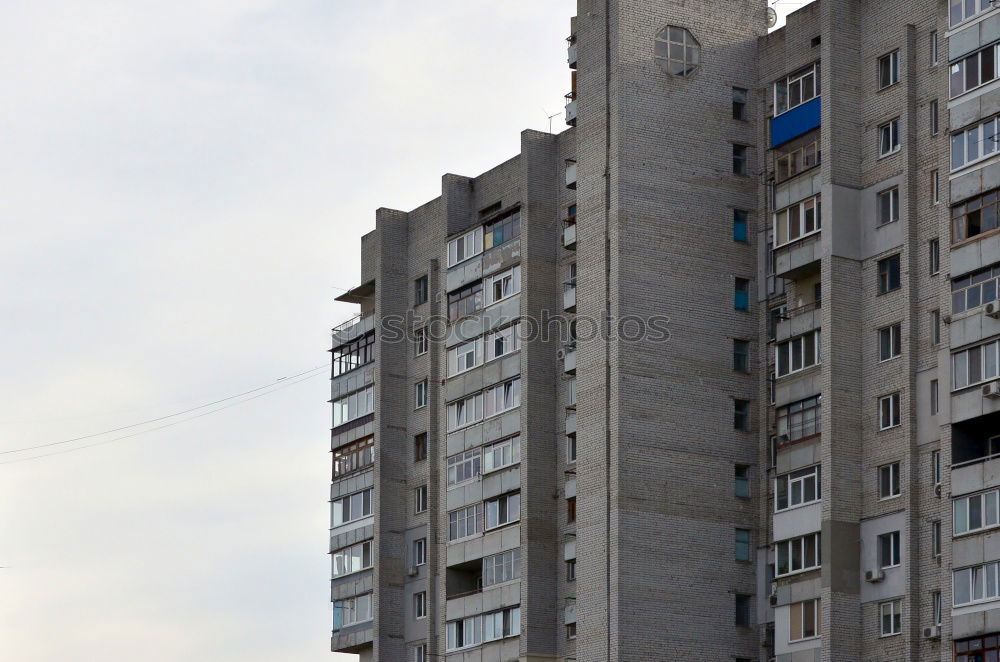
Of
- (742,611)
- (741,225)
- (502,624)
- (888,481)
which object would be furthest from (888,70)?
(502,624)

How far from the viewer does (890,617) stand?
6053cm

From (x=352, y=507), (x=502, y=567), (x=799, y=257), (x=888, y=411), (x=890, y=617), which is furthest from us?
(x=352, y=507)

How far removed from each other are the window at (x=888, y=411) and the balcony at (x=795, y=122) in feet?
32.6

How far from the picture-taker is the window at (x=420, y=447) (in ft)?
270

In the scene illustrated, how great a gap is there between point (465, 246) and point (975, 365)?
2686 centimetres

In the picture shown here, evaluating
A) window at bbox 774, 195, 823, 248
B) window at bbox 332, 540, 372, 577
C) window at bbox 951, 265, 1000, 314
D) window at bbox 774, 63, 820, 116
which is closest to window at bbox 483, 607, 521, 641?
window at bbox 332, 540, 372, 577

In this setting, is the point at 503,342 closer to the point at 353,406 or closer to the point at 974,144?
the point at 353,406

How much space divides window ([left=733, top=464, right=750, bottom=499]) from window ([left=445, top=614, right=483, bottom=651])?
39.7ft

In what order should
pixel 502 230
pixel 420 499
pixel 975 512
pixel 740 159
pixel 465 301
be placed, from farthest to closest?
pixel 420 499
pixel 465 301
pixel 502 230
pixel 740 159
pixel 975 512

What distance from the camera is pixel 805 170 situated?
66562 millimetres

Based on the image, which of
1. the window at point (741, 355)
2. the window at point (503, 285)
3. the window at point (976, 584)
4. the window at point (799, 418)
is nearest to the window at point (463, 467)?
the window at point (503, 285)

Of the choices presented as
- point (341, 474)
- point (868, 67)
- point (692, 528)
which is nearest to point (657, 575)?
point (692, 528)

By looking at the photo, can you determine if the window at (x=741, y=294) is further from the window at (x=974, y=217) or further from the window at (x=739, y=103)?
the window at (x=974, y=217)

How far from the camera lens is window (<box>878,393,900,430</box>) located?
61.9 metres
